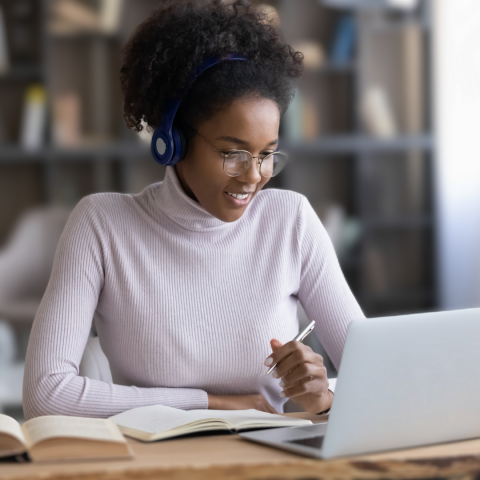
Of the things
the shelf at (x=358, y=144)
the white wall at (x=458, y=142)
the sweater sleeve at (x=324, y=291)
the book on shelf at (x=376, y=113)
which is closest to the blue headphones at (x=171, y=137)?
the sweater sleeve at (x=324, y=291)

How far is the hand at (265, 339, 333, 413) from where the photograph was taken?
1.08 metres

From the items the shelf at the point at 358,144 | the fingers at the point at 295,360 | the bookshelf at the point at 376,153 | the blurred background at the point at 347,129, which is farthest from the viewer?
the bookshelf at the point at 376,153

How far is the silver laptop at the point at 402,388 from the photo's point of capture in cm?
82

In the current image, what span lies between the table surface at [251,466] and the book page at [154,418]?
0.08 m

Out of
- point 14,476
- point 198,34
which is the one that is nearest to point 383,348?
point 14,476

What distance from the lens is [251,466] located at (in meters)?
0.79

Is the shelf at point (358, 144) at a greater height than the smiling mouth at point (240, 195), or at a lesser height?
lesser

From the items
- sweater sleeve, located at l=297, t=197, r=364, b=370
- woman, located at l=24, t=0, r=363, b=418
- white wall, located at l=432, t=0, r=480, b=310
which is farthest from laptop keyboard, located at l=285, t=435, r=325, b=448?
white wall, located at l=432, t=0, r=480, b=310

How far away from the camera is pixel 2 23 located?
4.26 metres

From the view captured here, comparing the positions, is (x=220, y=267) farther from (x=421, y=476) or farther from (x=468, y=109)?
(x=468, y=109)

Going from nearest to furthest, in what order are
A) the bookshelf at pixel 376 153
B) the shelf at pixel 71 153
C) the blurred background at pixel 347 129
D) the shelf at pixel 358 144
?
the shelf at pixel 71 153, the blurred background at pixel 347 129, the shelf at pixel 358 144, the bookshelf at pixel 376 153

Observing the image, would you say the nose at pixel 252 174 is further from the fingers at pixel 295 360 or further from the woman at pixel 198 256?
the fingers at pixel 295 360

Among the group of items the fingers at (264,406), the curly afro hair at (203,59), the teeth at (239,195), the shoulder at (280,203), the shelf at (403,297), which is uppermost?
the curly afro hair at (203,59)

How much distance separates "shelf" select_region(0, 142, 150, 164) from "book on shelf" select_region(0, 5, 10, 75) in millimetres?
456
